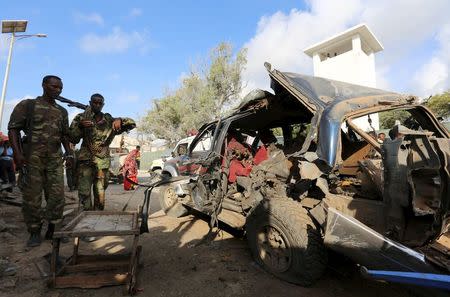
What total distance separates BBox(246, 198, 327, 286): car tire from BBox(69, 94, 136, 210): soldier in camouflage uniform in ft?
7.25

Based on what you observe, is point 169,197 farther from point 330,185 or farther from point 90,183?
point 330,185

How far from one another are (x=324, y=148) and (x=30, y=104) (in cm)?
344

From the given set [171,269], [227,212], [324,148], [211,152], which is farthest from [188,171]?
[324,148]

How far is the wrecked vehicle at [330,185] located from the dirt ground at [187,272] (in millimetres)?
285

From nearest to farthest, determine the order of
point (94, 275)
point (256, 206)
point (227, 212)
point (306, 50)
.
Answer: point (94, 275), point (256, 206), point (227, 212), point (306, 50)

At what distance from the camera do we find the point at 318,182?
287cm

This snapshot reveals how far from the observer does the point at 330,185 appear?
315 centimetres

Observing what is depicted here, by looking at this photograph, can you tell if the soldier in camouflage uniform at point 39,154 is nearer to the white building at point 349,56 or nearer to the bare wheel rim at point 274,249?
the bare wheel rim at point 274,249

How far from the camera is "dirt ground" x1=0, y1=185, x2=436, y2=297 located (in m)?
2.90

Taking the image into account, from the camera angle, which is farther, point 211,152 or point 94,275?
point 211,152

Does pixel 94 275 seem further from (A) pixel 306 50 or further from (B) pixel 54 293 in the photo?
(A) pixel 306 50

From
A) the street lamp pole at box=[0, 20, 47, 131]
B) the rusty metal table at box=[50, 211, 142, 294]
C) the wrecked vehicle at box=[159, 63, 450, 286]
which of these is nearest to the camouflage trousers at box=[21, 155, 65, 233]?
the rusty metal table at box=[50, 211, 142, 294]

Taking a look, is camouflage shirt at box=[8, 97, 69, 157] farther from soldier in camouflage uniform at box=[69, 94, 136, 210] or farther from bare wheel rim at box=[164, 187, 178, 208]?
bare wheel rim at box=[164, 187, 178, 208]

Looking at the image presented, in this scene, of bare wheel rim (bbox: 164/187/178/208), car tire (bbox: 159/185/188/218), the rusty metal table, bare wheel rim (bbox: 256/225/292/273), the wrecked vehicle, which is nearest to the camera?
the wrecked vehicle
